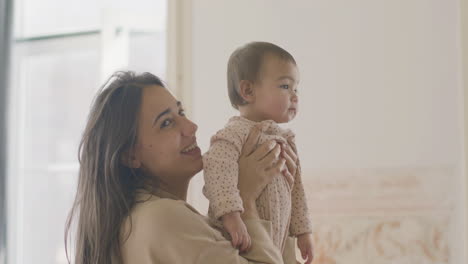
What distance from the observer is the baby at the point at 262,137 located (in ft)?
5.75

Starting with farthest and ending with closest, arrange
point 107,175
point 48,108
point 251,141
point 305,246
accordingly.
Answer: point 48,108, point 305,246, point 251,141, point 107,175

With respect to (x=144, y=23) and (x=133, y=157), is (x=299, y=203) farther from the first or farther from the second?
(x=144, y=23)

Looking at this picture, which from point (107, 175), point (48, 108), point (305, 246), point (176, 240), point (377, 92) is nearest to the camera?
point (176, 240)

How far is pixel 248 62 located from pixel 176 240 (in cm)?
54

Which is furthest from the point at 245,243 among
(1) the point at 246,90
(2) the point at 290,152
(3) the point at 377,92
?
(3) the point at 377,92

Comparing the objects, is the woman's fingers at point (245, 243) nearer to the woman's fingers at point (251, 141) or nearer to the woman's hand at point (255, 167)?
the woman's hand at point (255, 167)

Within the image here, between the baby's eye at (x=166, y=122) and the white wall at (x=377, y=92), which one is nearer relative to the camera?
the baby's eye at (x=166, y=122)

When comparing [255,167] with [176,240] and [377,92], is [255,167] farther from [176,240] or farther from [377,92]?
[377,92]

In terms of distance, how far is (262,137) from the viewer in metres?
1.87

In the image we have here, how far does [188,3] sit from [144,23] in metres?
0.38

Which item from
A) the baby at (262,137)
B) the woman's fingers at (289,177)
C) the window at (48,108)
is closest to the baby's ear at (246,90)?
the baby at (262,137)

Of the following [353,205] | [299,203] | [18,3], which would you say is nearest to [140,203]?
[299,203]

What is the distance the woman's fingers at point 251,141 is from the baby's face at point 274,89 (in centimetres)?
7

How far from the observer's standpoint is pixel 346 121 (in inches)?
122
